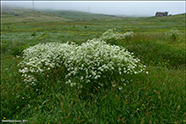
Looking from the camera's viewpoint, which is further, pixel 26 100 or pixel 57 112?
pixel 26 100

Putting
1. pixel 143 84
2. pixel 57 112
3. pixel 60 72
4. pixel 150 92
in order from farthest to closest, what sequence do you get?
pixel 60 72, pixel 143 84, pixel 150 92, pixel 57 112

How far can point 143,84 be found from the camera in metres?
4.18

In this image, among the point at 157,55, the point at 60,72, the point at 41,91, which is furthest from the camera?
the point at 157,55

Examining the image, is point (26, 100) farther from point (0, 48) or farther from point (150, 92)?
point (0, 48)

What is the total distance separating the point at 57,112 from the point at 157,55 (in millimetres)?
7600

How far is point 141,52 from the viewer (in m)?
8.68

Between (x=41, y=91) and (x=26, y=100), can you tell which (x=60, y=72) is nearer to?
(x=41, y=91)

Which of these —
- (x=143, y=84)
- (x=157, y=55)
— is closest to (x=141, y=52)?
(x=157, y=55)

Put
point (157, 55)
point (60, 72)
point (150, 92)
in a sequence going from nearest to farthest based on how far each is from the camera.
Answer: point (150, 92), point (60, 72), point (157, 55)

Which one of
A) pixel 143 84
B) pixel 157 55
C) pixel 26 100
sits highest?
pixel 157 55

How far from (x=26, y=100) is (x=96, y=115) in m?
2.71

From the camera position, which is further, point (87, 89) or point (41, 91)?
point (41, 91)

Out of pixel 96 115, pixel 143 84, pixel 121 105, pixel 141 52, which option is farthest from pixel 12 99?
pixel 141 52

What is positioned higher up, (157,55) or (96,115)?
(157,55)
